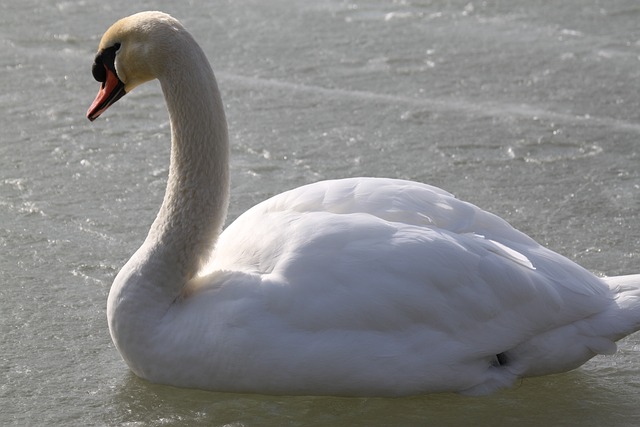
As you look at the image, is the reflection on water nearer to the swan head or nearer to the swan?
the swan

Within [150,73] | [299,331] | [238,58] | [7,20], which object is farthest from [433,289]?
[7,20]

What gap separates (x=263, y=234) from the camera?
4375 mm

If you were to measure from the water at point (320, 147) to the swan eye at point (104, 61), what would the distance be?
0.95 metres

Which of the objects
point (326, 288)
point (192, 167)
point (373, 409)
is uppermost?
point (192, 167)

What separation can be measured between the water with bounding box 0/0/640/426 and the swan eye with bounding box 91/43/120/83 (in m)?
0.95

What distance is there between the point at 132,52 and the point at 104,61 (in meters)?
0.14

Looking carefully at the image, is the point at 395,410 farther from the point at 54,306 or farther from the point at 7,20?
the point at 7,20

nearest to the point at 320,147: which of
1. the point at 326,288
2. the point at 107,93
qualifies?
the point at 107,93

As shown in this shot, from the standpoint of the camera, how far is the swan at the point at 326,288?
161 inches

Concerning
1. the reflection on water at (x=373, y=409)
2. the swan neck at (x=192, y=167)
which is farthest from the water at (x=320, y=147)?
the swan neck at (x=192, y=167)

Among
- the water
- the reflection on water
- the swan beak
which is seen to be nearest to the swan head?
the swan beak

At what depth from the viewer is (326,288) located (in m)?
4.09

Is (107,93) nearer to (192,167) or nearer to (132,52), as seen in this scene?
(132,52)

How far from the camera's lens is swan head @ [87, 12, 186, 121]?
441 centimetres
